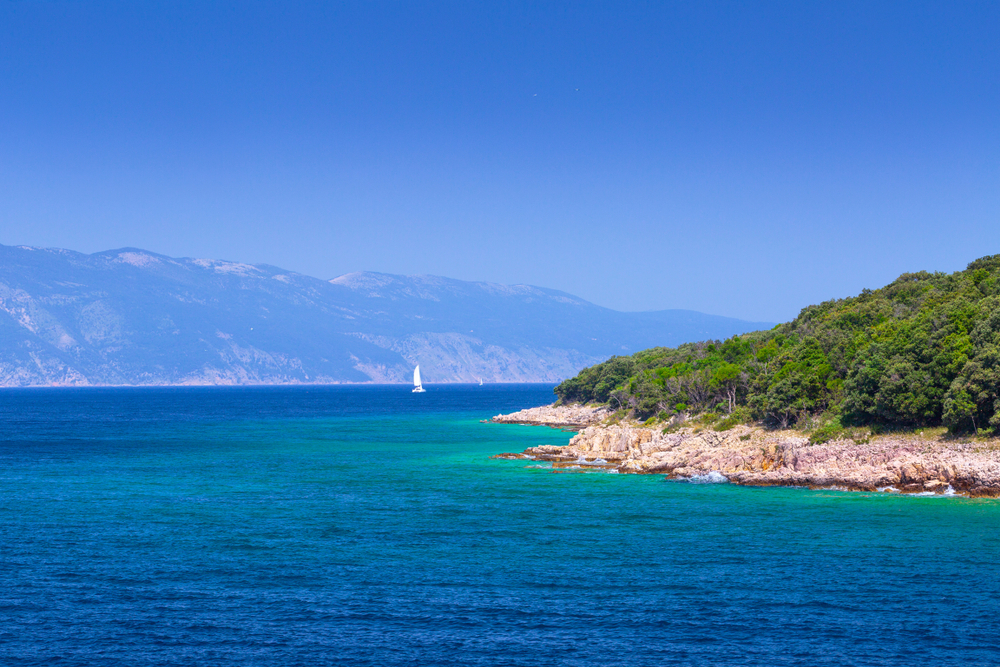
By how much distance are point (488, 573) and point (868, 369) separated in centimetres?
3903

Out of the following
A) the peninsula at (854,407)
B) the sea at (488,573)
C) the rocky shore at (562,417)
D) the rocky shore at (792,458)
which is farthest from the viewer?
the rocky shore at (562,417)

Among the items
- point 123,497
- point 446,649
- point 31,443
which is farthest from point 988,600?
point 31,443

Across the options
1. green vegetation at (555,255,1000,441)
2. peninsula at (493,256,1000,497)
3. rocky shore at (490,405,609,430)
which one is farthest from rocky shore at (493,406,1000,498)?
rocky shore at (490,405,609,430)

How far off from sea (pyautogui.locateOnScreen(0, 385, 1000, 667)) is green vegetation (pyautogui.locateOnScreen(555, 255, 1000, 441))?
9.27 metres

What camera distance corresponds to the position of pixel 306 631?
28.9 meters

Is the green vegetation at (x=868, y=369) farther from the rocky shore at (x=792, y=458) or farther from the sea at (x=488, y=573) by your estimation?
the sea at (x=488, y=573)

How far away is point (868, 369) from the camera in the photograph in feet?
210

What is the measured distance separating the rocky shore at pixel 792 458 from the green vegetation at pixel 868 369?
2.33 meters

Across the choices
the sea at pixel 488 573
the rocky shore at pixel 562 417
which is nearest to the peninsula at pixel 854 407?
the sea at pixel 488 573

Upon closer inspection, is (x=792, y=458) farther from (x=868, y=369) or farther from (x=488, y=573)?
(x=488, y=573)

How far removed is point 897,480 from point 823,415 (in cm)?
1269

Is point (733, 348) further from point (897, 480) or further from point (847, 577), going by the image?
point (847, 577)

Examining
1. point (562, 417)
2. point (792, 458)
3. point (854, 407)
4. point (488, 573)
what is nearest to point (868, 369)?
point (854, 407)

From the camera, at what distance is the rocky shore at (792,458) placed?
2115 inches
